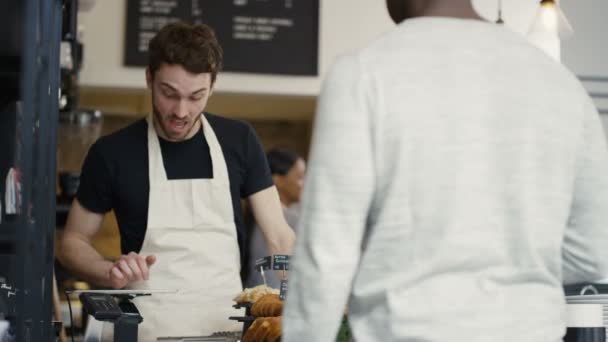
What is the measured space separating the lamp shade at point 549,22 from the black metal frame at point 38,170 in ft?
6.23

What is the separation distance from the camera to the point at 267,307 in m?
2.15

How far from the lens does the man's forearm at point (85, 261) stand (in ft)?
8.29

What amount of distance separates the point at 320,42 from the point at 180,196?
→ 2.97 m

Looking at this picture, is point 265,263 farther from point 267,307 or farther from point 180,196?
point 180,196

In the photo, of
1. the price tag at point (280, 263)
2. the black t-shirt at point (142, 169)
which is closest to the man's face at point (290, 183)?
the black t-shirt at point (142, 169)

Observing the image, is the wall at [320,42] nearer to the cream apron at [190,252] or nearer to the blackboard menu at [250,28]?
the blackboard menu at [250,28]

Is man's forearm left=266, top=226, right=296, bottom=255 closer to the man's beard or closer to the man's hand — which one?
the man's beard

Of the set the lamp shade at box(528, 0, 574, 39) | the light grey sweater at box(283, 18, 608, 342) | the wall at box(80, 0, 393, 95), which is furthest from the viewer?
the wall at box(80, 0, 393, 95)

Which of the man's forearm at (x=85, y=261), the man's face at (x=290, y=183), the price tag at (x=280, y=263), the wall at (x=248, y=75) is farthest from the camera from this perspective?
the wall at (x=248, y=75)

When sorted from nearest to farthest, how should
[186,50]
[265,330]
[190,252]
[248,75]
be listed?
1. [265,330]
2. [186,50]
3. [190,252]
4. [248,75]

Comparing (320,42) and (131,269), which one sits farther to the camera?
(320,42)

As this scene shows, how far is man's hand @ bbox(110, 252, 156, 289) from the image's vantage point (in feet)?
7.51

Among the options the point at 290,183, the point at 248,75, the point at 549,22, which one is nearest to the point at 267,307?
the point at 549,22

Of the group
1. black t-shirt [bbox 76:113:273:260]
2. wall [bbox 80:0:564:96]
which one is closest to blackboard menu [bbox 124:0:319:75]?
wall [bbox 80:0:564:96]
